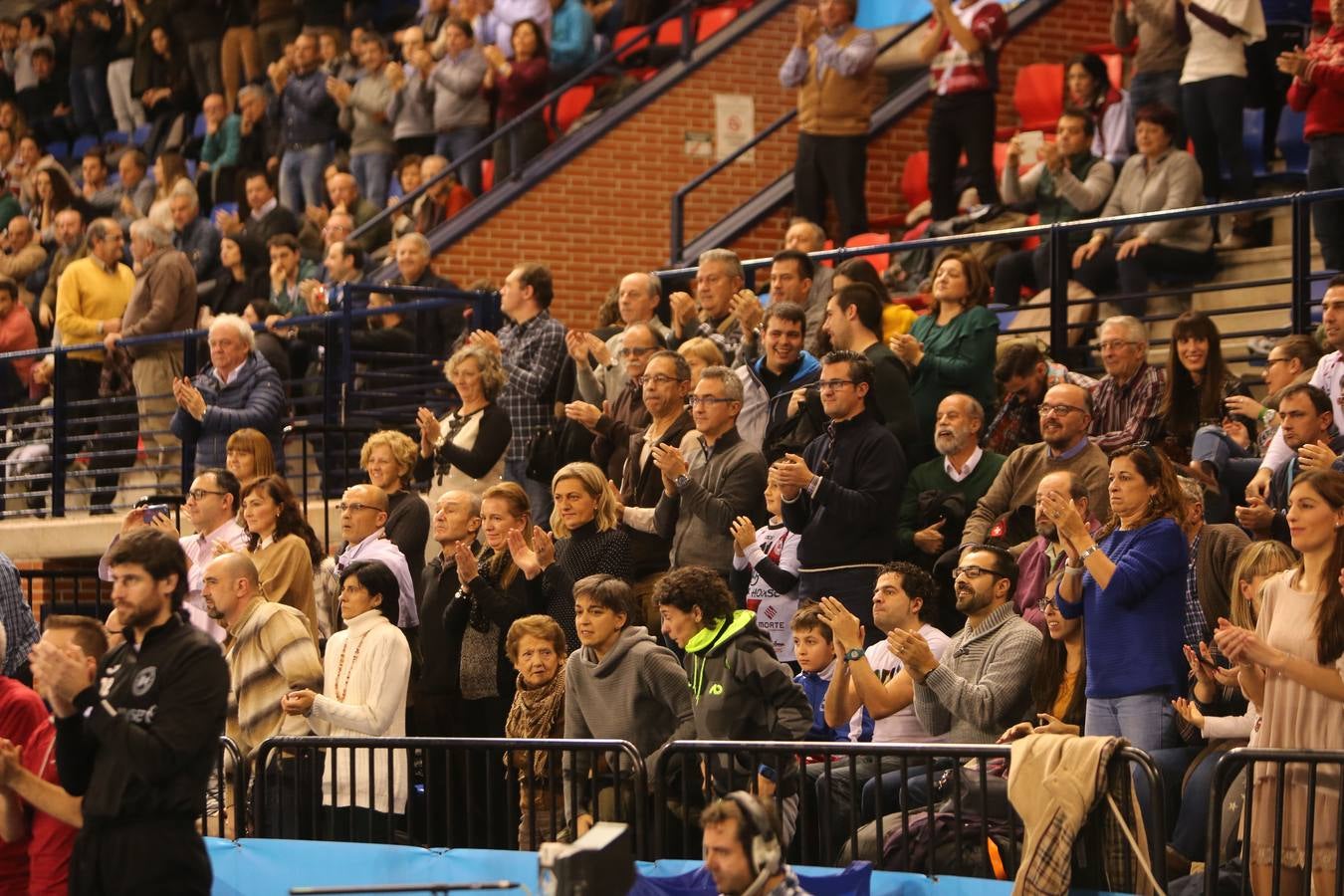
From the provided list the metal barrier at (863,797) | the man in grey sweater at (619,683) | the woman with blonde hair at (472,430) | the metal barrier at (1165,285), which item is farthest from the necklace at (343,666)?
the metal barrier at (1165,285)

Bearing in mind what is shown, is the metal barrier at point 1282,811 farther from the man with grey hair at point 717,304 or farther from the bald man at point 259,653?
the man with grey hair at point 717,304

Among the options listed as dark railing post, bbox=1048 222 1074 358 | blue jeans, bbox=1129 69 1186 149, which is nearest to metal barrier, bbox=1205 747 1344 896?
dark railing post, bbox=1048 222 1074 358

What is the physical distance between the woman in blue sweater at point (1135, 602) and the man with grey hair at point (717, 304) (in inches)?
146

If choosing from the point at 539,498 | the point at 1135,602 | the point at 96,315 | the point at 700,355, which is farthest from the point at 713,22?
the point at 1135,602

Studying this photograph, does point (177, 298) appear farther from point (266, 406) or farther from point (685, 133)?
point (685, 133)

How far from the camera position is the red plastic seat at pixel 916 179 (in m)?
16.2

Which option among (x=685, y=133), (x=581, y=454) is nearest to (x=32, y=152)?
(x=685, y=133)

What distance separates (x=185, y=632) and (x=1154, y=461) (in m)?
3.54

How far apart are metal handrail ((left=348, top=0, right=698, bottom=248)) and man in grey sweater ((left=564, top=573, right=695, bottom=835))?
818cm

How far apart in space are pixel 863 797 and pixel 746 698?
0.64 m

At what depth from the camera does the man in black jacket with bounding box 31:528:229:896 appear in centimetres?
609

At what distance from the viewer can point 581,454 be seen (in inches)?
438

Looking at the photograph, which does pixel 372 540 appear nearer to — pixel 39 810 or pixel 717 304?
pixel 717 304

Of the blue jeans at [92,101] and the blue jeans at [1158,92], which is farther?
the blue jeans at [92,101]
